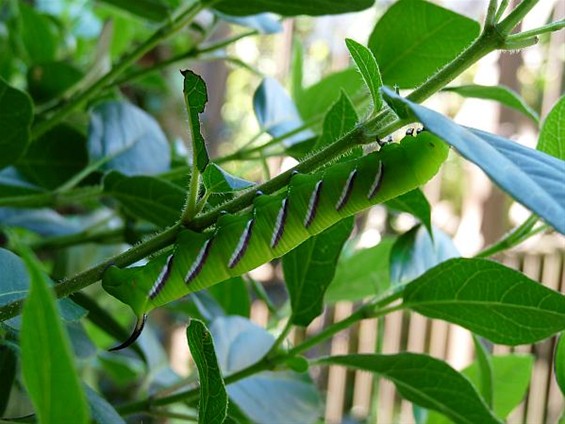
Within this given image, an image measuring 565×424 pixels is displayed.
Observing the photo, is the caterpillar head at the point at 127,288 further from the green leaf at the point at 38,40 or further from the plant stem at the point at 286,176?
the green leaf at the point at 38,40

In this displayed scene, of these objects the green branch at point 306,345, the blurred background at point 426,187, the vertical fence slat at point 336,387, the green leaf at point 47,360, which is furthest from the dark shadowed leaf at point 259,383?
the vertical fence slat at point 336,387

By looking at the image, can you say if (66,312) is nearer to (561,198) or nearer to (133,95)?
(561,198)

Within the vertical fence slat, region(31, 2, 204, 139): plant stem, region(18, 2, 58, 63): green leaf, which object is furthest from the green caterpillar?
the vertical fence slat

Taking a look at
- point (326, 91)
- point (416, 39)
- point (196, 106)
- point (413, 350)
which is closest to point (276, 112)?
point (326, 91)

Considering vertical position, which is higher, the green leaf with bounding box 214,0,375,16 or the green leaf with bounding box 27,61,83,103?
the green leaf with bounding box 27,61,83,103

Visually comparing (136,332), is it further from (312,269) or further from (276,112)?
(276,112)

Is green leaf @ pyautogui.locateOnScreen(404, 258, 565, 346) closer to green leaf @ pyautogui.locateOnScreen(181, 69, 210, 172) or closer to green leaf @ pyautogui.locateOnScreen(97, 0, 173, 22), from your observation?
green leaf @ pyautogui.locateOnScreen(181, 69, 210, 172)
